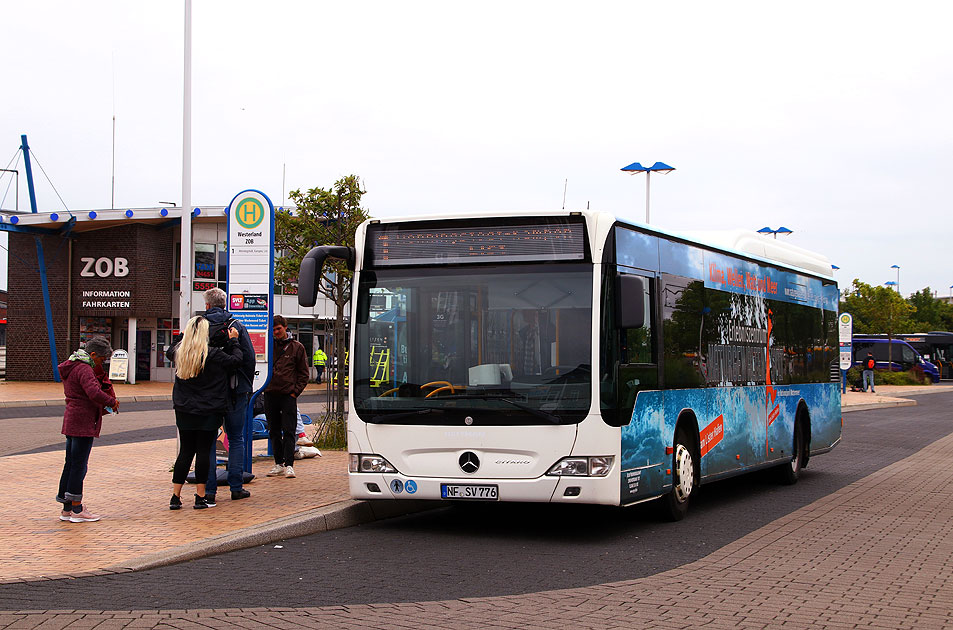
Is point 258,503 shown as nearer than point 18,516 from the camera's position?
No

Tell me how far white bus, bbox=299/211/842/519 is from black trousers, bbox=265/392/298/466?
3074 millimetres

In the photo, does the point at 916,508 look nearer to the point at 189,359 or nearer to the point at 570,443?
the point at 570,443

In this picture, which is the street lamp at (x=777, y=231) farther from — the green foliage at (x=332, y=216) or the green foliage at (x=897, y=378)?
the green foliage at (x=332, y=216)

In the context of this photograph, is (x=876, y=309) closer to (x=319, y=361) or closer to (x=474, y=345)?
(x=319, y=361)

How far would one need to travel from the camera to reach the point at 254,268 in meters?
12.2

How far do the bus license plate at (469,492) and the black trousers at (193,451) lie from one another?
2260 millimetres

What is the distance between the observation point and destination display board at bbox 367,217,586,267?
363 inches

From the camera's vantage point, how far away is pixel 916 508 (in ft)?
38.0

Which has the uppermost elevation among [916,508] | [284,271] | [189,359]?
[284,271]

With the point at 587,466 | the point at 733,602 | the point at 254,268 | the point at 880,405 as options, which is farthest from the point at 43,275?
the point at 733,602

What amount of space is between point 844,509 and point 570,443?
4.14 meters

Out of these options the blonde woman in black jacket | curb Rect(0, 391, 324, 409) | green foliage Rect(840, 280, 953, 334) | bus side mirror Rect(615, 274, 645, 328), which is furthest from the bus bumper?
green foliage Rect(840, 280, 953, 334)

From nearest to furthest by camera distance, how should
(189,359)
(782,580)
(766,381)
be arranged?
(782,580), (189,359), (766,381)

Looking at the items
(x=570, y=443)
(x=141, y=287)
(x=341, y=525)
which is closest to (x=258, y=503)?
(x=341, y=525)
